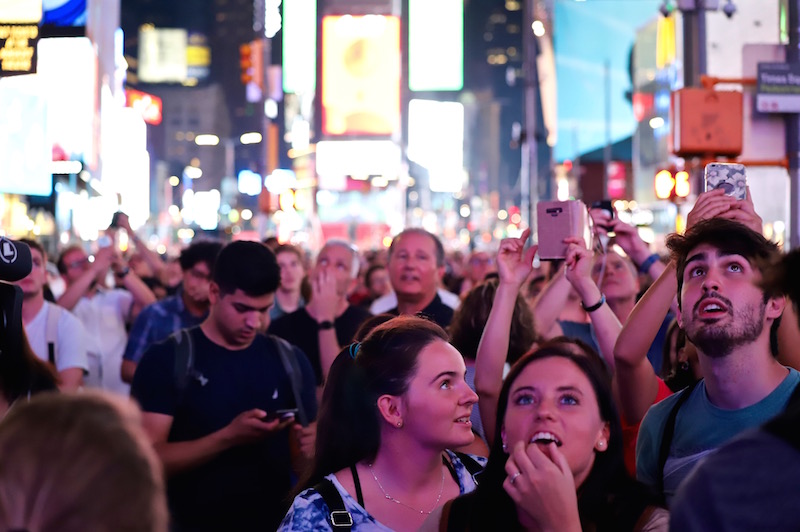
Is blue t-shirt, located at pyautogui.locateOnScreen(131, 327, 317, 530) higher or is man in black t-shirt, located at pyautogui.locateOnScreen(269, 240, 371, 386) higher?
man in black t-shirt, located at pyautogui.locateOnScreen(269, 240, 371, 386)

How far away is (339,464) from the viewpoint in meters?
4.39

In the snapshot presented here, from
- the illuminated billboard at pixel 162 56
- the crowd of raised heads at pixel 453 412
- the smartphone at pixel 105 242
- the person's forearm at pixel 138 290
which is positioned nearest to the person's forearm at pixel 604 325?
the crowd of raised heads at pixel 453 412

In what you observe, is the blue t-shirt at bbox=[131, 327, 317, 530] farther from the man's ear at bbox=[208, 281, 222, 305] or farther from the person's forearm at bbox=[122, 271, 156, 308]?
the person's forearm at bbox=[122, 271, 156, 308]

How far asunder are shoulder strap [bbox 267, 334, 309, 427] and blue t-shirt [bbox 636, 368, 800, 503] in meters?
2.19

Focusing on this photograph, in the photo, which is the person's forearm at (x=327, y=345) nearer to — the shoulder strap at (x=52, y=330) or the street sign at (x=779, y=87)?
the shoulder strap at (x=52, y=330)

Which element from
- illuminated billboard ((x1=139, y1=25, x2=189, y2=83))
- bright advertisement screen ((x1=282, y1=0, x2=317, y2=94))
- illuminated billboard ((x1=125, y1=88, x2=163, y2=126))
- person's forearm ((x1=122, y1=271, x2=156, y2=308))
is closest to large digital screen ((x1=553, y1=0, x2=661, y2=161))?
bright advertisement screen ((x1=282, y1=0, x2=317, y2=94))

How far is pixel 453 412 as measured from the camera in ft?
14.3

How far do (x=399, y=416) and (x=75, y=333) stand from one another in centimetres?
415

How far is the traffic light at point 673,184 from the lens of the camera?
19.6m

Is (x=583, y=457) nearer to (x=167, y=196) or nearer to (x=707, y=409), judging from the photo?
(x=707, y=409)

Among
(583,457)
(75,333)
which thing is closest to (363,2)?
(75,333)

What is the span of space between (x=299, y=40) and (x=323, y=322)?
6911cm

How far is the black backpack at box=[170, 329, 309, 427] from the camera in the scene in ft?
19.1

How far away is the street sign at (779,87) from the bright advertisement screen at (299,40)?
61.0m
